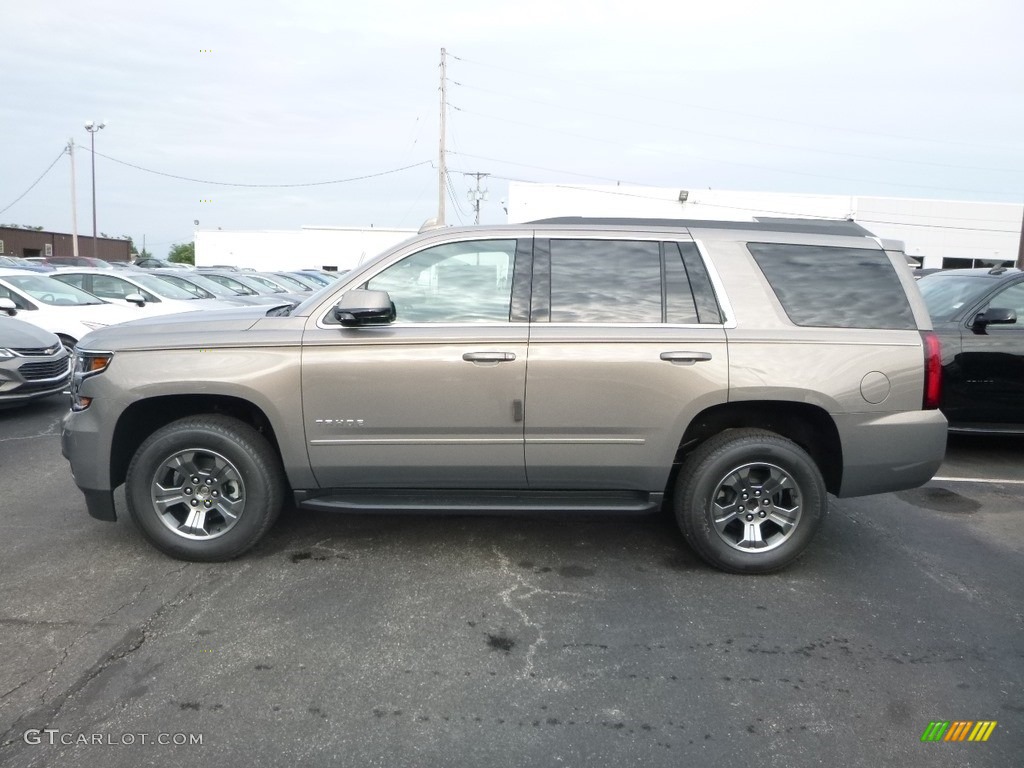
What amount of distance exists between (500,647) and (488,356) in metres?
1.45

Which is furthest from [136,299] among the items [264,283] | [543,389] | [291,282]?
[291,282]

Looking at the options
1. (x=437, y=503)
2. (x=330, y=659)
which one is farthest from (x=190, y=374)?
(x=330, y=659)

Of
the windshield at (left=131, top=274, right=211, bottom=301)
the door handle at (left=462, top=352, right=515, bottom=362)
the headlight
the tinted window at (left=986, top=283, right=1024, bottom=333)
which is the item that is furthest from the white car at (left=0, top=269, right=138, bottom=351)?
the tinted window at (left=986, top=283, right=1024, bottom=333)

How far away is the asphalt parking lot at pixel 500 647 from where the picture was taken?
2861 millimetres

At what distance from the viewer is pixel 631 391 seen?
4180mm

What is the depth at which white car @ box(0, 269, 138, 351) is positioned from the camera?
34.4 feet

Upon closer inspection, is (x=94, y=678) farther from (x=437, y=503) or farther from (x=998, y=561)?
(x=998, y=561)

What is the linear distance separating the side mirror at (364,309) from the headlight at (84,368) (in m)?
1.30

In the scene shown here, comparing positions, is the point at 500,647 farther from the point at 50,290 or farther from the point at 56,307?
the point at 50,290

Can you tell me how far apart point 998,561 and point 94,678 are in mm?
4775

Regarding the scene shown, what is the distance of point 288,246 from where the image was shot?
187 ft

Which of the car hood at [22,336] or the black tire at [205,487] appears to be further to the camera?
the car hood at [22,336]

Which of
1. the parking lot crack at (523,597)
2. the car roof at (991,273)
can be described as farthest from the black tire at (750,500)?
the car roof at (991,273)

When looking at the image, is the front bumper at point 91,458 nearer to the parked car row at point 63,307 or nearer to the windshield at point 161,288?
the parked car row at point 63,307
